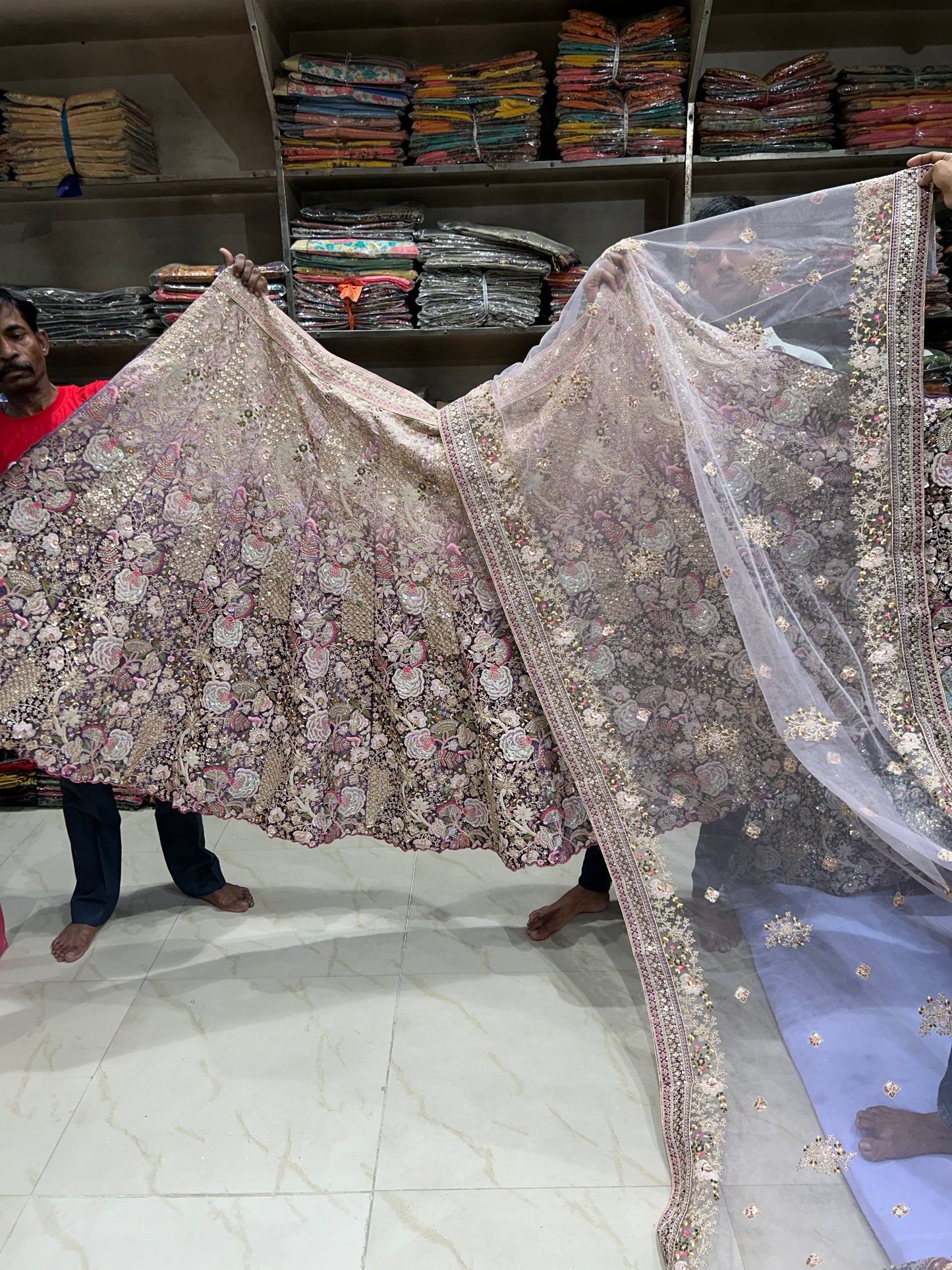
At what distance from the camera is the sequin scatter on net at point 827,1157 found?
1.35 metres

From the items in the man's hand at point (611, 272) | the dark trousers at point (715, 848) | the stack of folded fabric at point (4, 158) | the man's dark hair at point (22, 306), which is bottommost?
the dark trousers at point (715, 848)

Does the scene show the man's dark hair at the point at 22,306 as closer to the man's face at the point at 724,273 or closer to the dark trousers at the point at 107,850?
the dark trousers at the point at 107,850

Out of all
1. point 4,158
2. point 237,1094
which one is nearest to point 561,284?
point 4,158

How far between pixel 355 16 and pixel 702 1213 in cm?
321

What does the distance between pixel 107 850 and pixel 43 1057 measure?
0.51 m

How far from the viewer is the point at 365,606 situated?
1.83 m

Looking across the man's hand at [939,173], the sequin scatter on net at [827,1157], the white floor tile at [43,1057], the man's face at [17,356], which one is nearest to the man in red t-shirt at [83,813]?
the man's face at [17,356]

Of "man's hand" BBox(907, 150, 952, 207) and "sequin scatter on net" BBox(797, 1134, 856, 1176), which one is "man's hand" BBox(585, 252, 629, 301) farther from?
"sequin scatter on net" BBox(797, 1134, 856, 1176)

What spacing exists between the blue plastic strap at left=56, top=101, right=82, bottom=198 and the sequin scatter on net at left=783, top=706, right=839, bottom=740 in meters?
2.67

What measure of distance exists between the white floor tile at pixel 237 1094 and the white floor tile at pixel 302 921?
5 cm

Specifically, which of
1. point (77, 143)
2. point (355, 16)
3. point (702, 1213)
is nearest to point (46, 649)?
point (702, 1213)

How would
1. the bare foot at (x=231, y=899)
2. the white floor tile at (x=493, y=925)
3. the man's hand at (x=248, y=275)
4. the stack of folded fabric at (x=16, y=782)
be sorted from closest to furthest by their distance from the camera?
the man's hand at (x=248, y=275), the white floor tile at (x=493, y=925), the bare foot at (x=231, y=899), the stack of folded fabric at (x=16, y=782)

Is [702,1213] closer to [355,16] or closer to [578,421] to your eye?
[578,421]

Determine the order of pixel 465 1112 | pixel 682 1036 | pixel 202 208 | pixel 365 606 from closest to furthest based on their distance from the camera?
pixel 682 1036, pixel 465 1112, pixel 365 606, pixel 202 208
